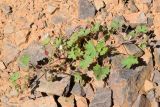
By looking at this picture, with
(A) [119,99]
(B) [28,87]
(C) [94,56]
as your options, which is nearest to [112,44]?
(C) [94,56]

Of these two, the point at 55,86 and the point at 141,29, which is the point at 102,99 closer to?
the point at 55,86

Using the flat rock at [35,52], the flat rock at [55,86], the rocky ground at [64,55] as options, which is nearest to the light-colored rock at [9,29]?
the rocky ground at [64,55]

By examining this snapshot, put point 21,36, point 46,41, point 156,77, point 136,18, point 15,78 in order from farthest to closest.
→ point 136,18, point 21,36, point 46,41, point 156,77, point 15,78

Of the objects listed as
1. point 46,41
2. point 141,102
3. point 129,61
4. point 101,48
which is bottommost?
point 141,102

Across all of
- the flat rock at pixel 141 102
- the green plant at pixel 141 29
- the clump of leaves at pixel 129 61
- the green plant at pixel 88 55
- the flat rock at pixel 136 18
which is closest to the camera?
the flat rock at pixel 141 102

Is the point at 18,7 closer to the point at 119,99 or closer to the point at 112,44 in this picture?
the point at 112,44

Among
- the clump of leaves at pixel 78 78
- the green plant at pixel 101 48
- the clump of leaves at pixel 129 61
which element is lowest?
the clump of leaves at pixel 78 78

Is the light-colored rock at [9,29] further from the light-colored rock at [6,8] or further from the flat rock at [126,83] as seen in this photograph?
the flat rock at [126,83]

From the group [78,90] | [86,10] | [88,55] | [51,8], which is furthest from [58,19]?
[78,90]
